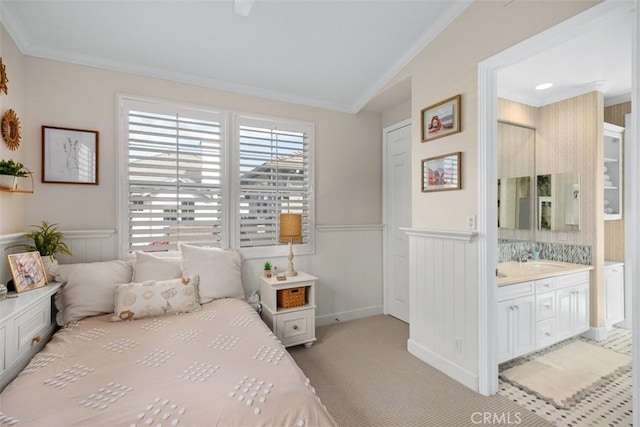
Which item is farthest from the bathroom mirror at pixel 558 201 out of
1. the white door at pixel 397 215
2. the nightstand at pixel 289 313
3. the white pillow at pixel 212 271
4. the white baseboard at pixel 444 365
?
the white pillow at pixel 212 271

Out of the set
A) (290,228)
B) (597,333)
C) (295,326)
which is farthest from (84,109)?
(597,333)

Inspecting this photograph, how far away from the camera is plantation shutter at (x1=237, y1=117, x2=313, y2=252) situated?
3022 millimetres

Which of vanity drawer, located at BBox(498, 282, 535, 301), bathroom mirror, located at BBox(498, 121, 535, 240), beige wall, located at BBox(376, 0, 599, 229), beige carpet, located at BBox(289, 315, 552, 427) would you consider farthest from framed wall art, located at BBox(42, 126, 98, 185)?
bathroom mirror, located at BBox(498, 121, 535, 240)

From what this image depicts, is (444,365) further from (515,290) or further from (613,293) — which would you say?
(613,293)

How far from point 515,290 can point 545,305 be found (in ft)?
1.64

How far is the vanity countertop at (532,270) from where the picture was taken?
8.09 ft

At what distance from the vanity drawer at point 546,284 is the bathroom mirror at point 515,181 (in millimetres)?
664

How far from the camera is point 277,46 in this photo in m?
2.53

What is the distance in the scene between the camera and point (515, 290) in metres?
2.45

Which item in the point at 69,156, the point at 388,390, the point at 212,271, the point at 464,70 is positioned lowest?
the point at 388,390

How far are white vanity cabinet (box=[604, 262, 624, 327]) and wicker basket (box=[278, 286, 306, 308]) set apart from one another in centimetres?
324

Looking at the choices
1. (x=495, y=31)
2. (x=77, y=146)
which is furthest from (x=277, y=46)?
(x=77, y=146)

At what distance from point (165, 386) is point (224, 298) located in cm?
125

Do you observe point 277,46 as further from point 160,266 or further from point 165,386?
point 165,386
